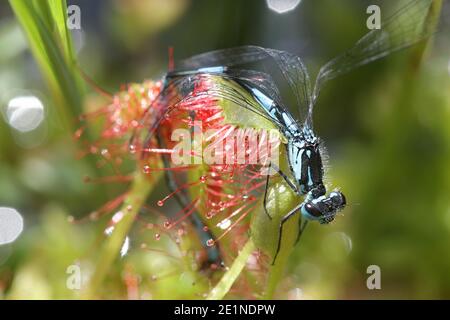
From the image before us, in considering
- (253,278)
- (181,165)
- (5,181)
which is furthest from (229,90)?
(5,181)

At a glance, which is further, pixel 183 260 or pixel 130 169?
pixel 130 169

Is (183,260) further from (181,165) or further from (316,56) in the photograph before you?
(316,56)

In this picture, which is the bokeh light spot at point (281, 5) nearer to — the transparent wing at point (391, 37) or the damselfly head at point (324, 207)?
the transparent wing at point (391, 37)

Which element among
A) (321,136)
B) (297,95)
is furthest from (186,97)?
(321,136)

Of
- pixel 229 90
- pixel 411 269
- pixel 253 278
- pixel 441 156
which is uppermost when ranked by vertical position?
pixel 229 90

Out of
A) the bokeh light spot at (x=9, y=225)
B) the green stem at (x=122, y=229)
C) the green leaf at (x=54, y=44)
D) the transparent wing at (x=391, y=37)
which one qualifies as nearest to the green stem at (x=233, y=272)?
the green stem at (x=122, y=229)

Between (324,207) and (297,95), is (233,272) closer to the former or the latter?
(324,207)
